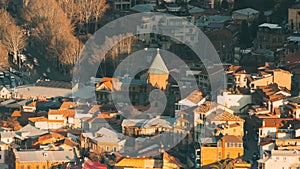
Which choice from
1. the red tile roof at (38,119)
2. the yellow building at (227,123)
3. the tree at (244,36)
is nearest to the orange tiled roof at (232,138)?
the yellow building at (227,123)

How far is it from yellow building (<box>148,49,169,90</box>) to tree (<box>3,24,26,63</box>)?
6.69 metres

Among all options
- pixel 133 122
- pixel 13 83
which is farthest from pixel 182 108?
pixel 13 83

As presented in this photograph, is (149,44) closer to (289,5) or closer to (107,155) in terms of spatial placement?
(289,5)

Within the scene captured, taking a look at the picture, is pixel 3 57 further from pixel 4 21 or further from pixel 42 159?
pixel 42 159

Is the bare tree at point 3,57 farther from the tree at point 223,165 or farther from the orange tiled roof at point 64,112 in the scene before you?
the tree at point 223,165

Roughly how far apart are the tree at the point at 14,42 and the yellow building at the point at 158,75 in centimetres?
669

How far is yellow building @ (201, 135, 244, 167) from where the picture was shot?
3641 cm

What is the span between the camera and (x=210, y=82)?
137 ft

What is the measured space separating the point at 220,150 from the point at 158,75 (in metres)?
6.48

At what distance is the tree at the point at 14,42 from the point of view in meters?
48.8

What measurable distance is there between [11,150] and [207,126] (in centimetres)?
429

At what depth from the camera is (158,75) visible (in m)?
42.6

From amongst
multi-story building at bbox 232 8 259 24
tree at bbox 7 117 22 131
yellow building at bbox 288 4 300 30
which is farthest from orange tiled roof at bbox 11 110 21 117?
multi-story building at bbox 232 8 259 24

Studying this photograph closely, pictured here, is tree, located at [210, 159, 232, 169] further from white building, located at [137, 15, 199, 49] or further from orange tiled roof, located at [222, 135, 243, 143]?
white building, located at [137, 15, 199, 49]
